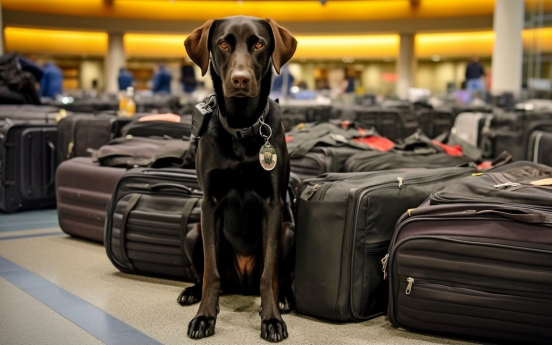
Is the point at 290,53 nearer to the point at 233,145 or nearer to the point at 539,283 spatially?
the point at 233,145

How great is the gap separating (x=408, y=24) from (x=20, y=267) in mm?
22610

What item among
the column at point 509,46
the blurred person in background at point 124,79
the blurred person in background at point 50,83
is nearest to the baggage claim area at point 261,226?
the column at point 509,46

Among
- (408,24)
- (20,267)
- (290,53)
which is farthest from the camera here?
(408,24)

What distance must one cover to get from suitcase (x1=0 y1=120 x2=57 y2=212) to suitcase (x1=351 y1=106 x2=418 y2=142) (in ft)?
10.7

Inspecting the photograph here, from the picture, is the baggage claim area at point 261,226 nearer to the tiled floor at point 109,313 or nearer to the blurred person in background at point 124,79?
the tiled floor at point 109,313

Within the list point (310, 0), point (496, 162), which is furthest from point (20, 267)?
point (310, 0)

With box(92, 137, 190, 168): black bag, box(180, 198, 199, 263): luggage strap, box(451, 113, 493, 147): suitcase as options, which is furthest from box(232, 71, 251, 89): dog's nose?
box(451, 113, 493, 147): suitcase

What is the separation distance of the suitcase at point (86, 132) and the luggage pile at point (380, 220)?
0.06 m

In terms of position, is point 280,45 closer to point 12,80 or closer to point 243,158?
point 243,158

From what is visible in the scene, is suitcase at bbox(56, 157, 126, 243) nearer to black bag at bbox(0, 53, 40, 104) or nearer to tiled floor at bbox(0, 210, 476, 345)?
tiled floor at bbox(0, 210, 476, 345)

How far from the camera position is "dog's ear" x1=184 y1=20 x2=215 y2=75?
106 inches

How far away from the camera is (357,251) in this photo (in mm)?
2799

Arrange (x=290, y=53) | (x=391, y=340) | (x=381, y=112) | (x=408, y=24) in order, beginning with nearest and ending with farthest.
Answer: (x=391, y=340)
(x=290, y=53)
(x=381, y=112)
(x=408, y=24)

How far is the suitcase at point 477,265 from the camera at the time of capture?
238 centimetres
